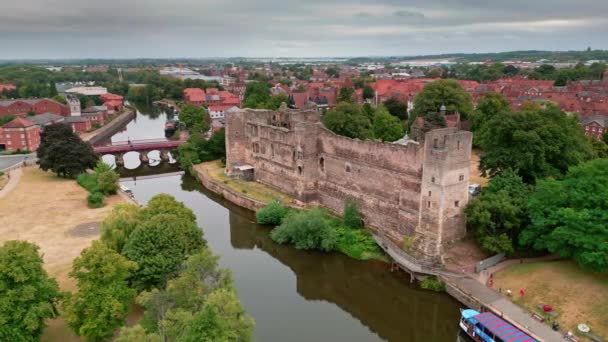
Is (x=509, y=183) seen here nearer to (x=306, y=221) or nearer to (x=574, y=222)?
(x=574, y=222)

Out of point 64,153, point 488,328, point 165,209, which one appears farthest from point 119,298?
point 64,153

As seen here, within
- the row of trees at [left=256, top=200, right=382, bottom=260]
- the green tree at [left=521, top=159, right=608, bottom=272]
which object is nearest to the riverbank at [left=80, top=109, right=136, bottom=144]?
the row of trees at [left=256, top=200, right=382, bottom=260]

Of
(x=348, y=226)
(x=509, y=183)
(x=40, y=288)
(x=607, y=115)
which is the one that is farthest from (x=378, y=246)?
(x=607, y=115)

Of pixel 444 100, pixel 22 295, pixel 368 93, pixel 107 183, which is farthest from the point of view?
pixel 368 93

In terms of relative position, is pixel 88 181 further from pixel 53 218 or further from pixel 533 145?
pixel 533 145

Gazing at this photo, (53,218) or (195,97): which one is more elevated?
(195,97)

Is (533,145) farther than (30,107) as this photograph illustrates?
No

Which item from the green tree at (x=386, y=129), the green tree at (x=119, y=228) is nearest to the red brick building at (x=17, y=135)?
the green tree at (x=119, y=228)
